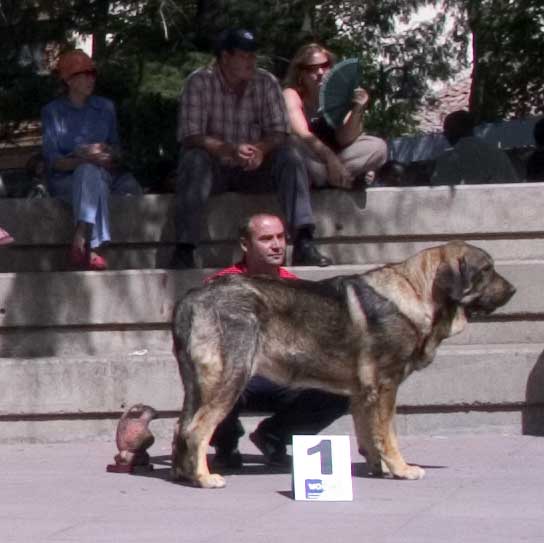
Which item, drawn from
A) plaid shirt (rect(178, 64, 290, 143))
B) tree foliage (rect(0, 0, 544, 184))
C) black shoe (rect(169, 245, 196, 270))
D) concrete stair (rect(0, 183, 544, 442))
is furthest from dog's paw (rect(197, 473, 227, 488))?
tree foliage (rect(0, 0, 544, 184))

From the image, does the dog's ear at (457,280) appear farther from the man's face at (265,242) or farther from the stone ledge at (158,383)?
the stone ledge at (158,383)

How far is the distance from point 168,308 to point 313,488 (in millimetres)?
2856

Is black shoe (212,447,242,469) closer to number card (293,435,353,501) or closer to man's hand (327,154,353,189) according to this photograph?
number card (293,435,353,501)

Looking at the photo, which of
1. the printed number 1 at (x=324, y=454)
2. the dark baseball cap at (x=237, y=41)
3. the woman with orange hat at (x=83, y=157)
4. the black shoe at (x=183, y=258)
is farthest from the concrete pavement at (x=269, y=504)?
the dark baseball cap at (x=237, y=41)

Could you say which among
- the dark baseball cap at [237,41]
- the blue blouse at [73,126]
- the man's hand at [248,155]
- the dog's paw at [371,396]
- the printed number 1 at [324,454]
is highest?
the dark baseball cap at [237,41]

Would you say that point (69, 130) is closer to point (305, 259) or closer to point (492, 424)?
point (305, 259)

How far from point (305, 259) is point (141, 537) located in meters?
3.76

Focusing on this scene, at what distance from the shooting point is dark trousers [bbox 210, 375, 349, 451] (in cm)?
862

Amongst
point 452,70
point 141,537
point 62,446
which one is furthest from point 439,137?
point 141,537

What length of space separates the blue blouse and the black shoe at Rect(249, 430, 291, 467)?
284 centimetres

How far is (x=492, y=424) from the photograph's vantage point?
32.6 ft

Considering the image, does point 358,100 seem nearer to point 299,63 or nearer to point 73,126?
point 299,63

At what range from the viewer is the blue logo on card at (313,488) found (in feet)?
25.6

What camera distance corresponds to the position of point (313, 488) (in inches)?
308
